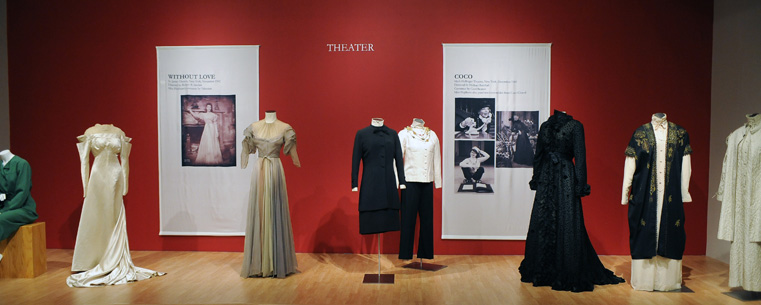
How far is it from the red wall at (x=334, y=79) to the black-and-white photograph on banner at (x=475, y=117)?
0.84 ft

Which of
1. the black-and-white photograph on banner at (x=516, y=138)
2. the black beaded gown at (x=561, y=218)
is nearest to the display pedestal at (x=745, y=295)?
the black beaded gown at (x=561, y=218)

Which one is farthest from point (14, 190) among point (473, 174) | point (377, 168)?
point (473, 174)

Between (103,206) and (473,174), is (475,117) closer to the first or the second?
(473,174)

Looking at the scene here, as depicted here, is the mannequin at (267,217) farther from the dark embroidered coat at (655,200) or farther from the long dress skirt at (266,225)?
the dark embroidered coat at (655,200)

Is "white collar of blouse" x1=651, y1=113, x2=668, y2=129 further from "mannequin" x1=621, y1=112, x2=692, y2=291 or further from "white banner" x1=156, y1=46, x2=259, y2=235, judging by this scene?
"white banner" x1=156, y1=46, x2=259, y2=235

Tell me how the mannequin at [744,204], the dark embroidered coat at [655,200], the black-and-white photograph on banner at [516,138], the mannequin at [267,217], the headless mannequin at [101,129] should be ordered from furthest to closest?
the black-and-white photograph on banner at [516,138] < the headless mannequin at [101,129] < the mannequin at [267,217] < the dark embroidered coat at [655,200] < the mannequin at [744,204]

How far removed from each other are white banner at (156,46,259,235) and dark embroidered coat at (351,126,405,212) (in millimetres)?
1823

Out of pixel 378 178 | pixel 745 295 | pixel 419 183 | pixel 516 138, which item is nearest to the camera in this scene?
pixel 745 295

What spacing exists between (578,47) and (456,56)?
147 cm

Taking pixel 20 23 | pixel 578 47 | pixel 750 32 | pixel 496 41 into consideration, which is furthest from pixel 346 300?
pixel 20 23

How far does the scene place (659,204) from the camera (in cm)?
443

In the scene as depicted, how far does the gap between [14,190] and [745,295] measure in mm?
7090

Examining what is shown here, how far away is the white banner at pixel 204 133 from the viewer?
19.4ft

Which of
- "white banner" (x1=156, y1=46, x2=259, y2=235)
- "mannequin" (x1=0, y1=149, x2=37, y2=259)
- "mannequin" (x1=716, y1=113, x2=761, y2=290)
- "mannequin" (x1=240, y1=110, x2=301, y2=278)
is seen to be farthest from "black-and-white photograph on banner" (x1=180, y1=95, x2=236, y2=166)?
"mannequin" (x1=716, y1=113, x2=761, y2=290)
